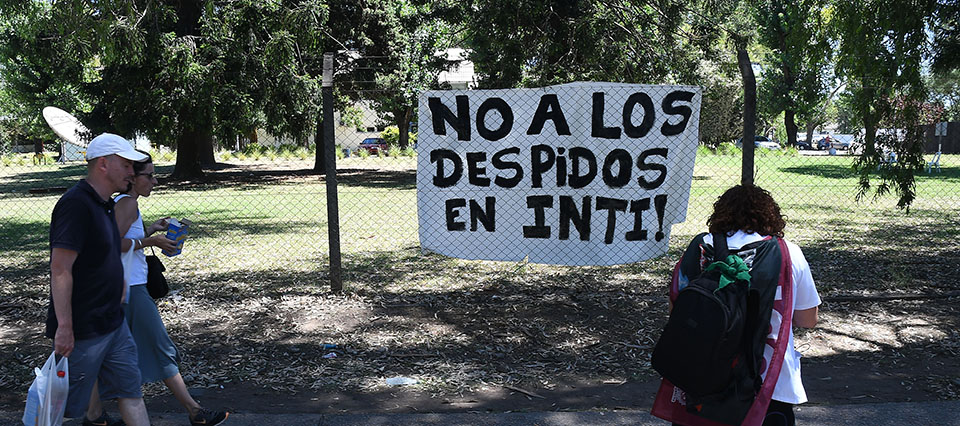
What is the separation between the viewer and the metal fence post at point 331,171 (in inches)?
249

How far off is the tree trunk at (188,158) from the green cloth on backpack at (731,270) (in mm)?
25997

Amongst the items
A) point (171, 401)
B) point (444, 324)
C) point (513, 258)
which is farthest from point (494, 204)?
point (171, 401)

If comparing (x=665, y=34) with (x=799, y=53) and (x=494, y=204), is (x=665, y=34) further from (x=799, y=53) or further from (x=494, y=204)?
(x=494, y=204)

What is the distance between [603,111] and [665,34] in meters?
10.5

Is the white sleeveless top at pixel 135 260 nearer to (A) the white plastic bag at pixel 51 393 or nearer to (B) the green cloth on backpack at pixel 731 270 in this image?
(A) the white plastic bag at pixel 51 393

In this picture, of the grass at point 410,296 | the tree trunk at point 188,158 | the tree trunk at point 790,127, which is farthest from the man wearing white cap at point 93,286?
the tree trunk at point 790,127

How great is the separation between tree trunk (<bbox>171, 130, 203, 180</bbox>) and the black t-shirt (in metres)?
24.6

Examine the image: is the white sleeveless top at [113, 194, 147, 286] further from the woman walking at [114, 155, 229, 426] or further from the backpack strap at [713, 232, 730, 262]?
the backpack strap at [713, 232, 730, 262]

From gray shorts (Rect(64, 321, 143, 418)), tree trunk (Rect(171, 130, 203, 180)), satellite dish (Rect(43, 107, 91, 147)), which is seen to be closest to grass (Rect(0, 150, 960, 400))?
gray shorts (Rect(64, 321, 143, 418))

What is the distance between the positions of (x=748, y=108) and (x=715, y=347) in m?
3.72

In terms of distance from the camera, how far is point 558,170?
6.39 meters

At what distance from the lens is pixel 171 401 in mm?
4621

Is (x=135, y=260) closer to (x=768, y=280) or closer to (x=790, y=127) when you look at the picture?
(x=768, y=280)

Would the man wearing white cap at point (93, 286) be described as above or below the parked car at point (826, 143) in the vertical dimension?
above
